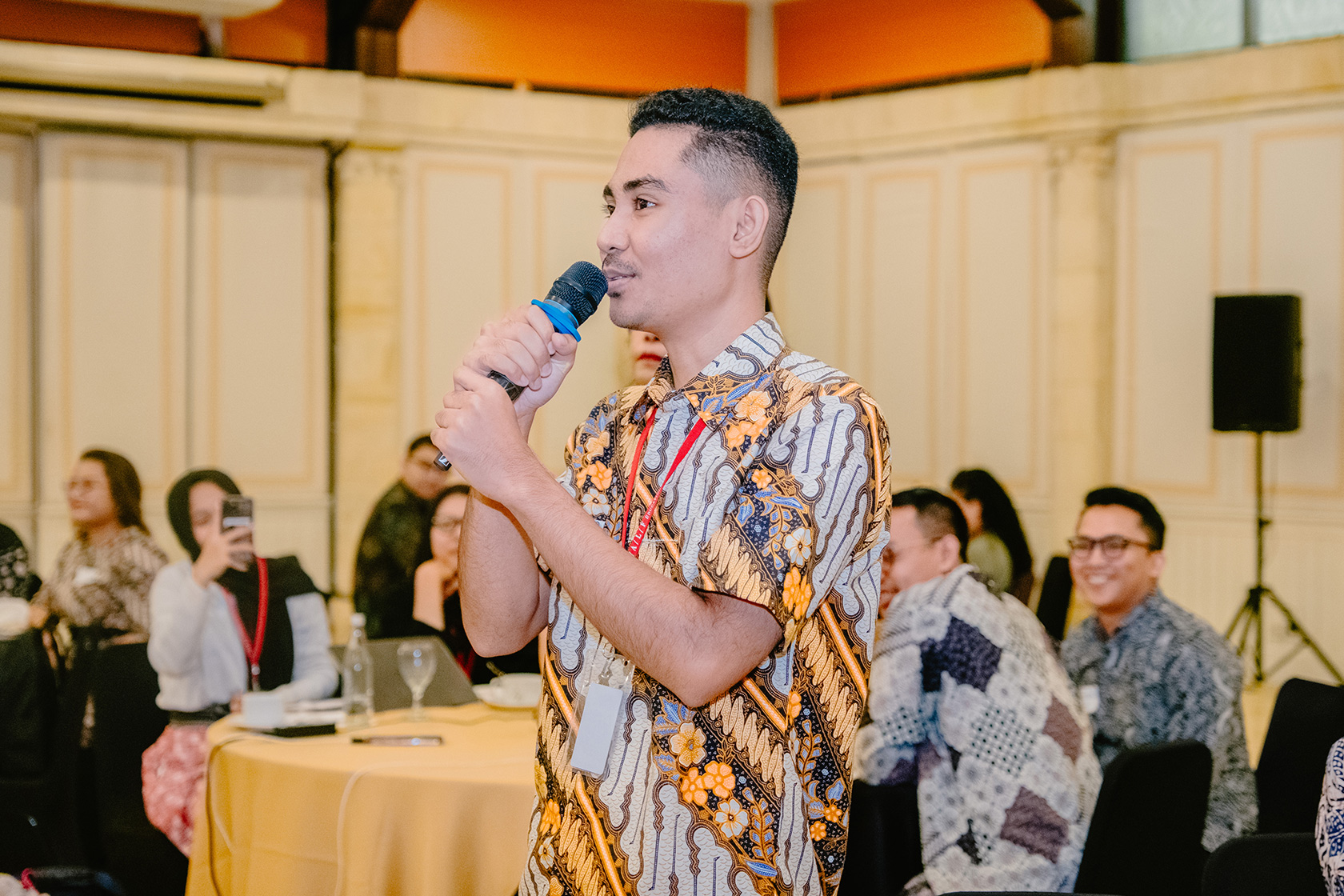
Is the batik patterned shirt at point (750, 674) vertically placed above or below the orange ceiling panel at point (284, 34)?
below

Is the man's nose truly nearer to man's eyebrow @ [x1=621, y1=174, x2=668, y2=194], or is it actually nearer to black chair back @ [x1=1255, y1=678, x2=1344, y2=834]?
man's eyebrow @ [x1=621, y1=174, x2=668, y2=194]

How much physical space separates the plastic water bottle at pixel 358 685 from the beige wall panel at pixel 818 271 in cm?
533

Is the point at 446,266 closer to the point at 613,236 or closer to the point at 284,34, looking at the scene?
the point at 284,34

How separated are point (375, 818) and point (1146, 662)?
1891mm

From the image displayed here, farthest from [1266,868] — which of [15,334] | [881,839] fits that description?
[15,334]

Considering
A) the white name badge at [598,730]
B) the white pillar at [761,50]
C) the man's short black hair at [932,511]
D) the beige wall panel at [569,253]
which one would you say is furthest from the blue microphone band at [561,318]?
the white pillar at [761,50]

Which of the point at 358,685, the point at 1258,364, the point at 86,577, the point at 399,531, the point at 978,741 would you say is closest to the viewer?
the point at 978,741

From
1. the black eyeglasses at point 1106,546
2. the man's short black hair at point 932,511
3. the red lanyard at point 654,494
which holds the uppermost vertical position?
the red lanyard at point 654,494

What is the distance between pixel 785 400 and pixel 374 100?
7.02 meters

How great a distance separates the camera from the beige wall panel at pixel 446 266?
7.77 m

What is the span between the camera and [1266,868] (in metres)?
1.98

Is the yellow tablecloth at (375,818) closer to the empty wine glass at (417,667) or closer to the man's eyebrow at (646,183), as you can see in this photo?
the empty wine glass at (417,667)

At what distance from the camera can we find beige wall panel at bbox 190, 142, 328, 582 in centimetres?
741

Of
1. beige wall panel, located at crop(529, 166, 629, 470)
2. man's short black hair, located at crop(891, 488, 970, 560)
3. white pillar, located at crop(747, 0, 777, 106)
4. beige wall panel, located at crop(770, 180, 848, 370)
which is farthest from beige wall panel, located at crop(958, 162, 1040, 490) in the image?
man's short black hair, located at crop(891, 488, 970, 560)
